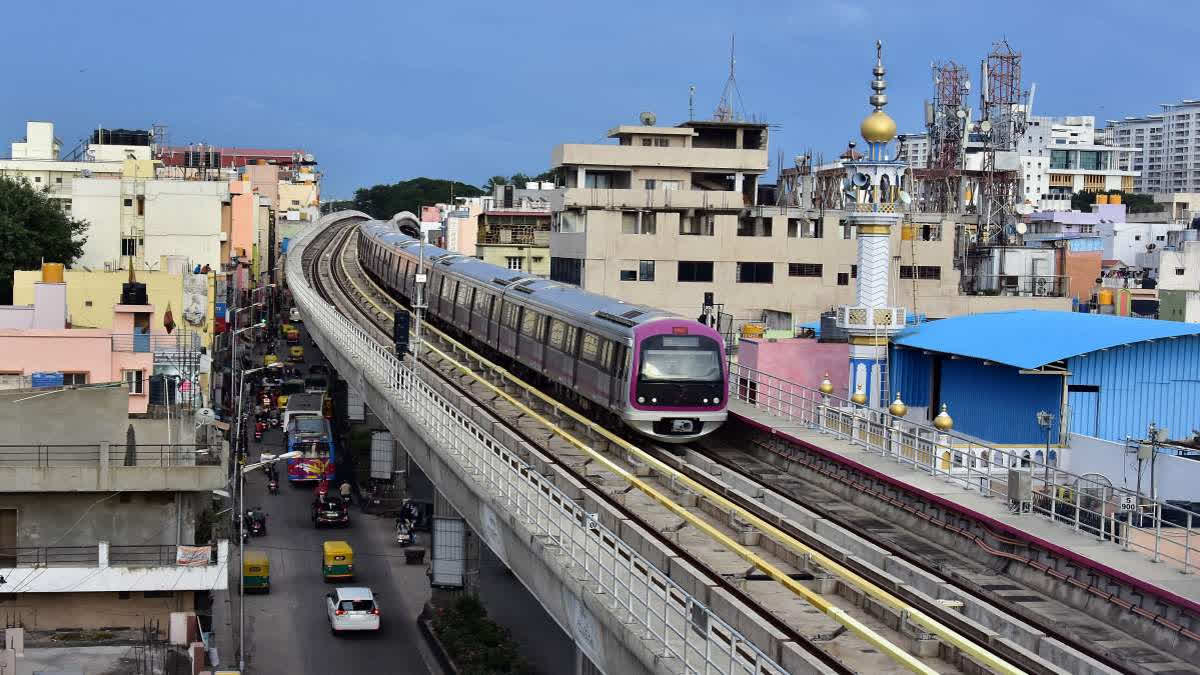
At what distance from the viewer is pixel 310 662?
33469 mm

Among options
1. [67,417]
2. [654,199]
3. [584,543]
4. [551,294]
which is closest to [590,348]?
[551,294]

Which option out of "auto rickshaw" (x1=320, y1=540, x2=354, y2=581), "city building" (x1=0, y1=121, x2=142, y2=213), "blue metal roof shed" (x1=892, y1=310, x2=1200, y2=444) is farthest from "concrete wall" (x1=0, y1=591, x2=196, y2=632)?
"city building" (x1=0, y1=121, x2=142, y2=213)

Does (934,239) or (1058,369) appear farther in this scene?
(934,239)

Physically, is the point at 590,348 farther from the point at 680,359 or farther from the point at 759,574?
the point at 759,574

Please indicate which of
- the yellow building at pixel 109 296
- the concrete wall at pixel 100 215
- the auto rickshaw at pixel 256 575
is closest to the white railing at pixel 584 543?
the auto rickshaw at pixel 256 575

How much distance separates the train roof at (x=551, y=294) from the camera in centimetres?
2962

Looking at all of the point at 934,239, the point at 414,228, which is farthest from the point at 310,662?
the point at 414,228

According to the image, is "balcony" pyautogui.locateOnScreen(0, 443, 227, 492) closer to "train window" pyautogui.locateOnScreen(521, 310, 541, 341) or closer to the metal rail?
the metal rail

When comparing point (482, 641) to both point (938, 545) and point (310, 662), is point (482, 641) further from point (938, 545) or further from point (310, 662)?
point (938, 545)

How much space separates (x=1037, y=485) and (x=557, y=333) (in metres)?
11.7

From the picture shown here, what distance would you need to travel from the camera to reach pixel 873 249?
33.6 metres

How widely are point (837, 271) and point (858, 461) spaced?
3372cm

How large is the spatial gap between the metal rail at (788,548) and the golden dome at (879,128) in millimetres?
9015

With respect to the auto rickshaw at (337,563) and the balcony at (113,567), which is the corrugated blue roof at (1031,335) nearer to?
the balcony at (113,567)
